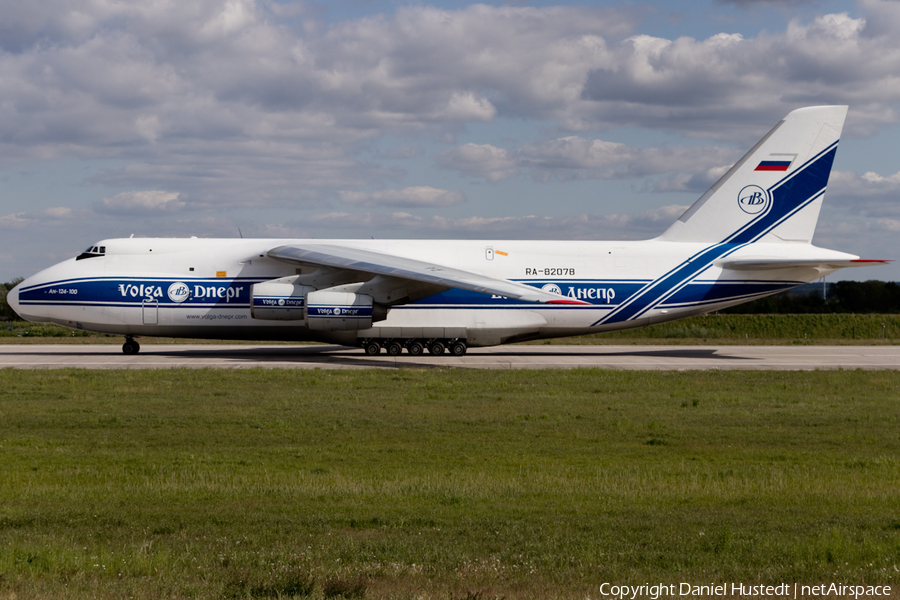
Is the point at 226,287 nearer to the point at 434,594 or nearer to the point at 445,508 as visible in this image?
the point at 445,508

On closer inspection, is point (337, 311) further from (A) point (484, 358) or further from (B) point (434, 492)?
(B) point (434, 492)

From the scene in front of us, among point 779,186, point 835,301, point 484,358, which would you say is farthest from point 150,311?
point 835,301

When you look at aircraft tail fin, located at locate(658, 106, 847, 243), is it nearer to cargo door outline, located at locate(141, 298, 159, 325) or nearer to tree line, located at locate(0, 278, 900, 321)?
cargo door outline, located at locate(141, 298, 159, 325)

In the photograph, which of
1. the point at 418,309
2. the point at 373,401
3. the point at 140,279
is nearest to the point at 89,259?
the point at 140,279

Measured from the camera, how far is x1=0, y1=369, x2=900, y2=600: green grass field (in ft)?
22.1

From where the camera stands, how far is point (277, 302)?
2972 cm

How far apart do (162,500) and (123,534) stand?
1584 millimetres

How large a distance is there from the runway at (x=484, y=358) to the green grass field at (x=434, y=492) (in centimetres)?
863

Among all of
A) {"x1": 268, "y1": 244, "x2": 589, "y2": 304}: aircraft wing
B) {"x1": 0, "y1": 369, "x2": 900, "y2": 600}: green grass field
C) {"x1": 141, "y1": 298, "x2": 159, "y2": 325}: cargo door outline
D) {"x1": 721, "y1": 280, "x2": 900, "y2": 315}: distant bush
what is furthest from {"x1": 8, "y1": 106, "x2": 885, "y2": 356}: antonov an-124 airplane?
{"x1": 721, "y1": 280, "x2": 900, "y2": 315}: distant bush

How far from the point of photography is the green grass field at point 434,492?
6.73 metres

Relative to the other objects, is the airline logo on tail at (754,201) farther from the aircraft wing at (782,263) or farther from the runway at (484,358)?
the runway at (484,358)

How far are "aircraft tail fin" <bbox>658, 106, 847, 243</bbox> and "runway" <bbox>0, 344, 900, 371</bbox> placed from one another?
505 centimetres

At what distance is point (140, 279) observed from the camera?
3155cm

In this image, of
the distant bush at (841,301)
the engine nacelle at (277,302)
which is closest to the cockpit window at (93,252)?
the engine nacelle at (277,302)
